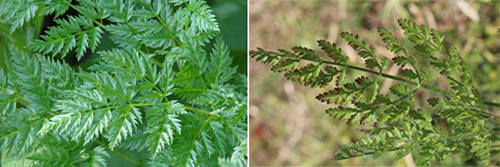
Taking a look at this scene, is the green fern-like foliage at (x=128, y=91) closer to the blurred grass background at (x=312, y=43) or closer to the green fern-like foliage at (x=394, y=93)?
the green fern-like foliage at (x=394, y=93)

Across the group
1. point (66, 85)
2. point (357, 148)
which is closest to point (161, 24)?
point (66, 85)

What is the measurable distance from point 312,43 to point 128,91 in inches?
42.2

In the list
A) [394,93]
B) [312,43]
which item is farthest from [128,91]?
[312,43]

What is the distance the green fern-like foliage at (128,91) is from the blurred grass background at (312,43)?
873 mm

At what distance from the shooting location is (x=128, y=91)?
0.82 meters

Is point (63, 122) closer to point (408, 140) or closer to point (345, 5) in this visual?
point (408, 140)

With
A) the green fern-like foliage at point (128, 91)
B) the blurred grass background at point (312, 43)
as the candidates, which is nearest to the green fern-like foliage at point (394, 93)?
the green fern-like foliage at point (128, 91)

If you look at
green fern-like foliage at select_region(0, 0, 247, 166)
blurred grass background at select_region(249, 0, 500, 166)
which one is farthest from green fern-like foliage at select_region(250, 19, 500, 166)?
blurred grass background at select_region(249, 0, 500, 166)

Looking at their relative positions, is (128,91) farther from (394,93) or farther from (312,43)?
(312,43)

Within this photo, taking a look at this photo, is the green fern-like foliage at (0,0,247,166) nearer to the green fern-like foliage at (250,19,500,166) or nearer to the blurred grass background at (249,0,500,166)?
the green fern-like foliage at (250,19,500,166)

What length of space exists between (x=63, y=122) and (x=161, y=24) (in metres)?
0.24

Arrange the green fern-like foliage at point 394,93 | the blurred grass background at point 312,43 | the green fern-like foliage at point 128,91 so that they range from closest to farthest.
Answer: the green fern-like foliage at point 394,93 → the green fern-like foliage at point 128,91 → the blurred grass background at point 312,43

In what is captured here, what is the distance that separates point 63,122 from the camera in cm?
83

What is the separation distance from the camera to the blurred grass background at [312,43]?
162 centimetres
